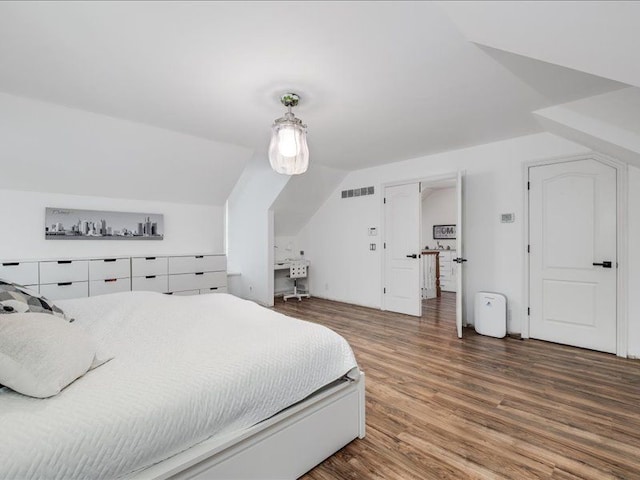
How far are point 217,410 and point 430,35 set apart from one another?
7.62 ft

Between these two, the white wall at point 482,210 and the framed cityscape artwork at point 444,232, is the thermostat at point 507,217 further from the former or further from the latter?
the framed cityscape artwork at point 444,232

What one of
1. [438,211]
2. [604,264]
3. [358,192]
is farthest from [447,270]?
[604,264]

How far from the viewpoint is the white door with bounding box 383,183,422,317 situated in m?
4.62

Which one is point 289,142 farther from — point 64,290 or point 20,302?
point 64,290

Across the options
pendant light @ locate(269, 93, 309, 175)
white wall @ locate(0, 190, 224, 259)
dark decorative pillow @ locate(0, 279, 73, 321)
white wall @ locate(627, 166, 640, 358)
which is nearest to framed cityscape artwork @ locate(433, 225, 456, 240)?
white wall @ locate(627, 166, 640, 358)

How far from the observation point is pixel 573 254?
3377 mm

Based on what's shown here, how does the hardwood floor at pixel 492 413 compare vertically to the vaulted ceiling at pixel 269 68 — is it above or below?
below

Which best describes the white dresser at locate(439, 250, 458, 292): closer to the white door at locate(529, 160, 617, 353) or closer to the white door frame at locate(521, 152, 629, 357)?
the white door at locate(529, 160, 617, 353)

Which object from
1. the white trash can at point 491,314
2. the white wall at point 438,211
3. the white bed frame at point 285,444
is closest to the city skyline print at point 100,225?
the white bed frame at point 285,444

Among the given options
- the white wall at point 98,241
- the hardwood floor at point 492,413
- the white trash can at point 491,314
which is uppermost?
the white wall at point 98,241

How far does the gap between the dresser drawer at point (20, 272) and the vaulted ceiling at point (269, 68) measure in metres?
1.88

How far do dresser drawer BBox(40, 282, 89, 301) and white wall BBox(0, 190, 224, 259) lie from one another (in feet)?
1.48

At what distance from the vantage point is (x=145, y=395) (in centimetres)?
111

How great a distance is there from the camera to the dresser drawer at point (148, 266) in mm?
4082
